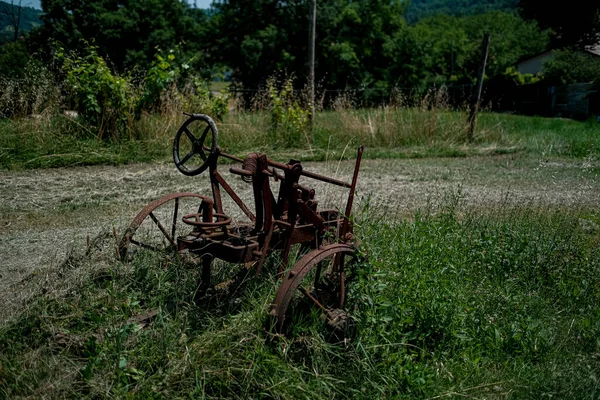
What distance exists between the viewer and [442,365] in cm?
314

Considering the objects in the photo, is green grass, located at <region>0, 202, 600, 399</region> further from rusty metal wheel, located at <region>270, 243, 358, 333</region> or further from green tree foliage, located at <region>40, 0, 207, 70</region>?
green tree foliage, located at <region>40, 0, 207, 70</region>

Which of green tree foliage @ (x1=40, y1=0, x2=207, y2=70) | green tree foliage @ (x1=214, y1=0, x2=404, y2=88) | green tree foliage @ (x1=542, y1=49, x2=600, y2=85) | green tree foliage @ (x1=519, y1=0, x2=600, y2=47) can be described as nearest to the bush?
green tree foliage @ (x1=40, y1=0, x2=207, y2=70)

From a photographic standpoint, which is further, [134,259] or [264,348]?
[134,259]

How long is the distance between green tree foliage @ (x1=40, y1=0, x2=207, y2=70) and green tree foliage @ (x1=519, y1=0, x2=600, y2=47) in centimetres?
1890

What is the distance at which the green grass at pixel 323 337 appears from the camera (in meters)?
2.81

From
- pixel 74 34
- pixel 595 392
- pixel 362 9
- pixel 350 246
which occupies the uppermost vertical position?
pixel 362 9

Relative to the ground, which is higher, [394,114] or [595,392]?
[394,114]

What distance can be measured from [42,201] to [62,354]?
3.82 meters

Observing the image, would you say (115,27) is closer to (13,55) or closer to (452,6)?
(13,55)

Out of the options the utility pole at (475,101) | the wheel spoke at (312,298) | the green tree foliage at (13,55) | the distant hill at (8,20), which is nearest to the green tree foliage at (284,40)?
the distant hill at (8,20)

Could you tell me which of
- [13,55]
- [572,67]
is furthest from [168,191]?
[572,67]

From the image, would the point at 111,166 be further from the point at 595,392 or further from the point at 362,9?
the point at 362,9

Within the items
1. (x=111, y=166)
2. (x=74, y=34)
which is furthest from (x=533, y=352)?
(x=74, y=34)

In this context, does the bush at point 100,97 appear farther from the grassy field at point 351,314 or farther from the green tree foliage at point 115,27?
the green tree foliage at point 115,27
